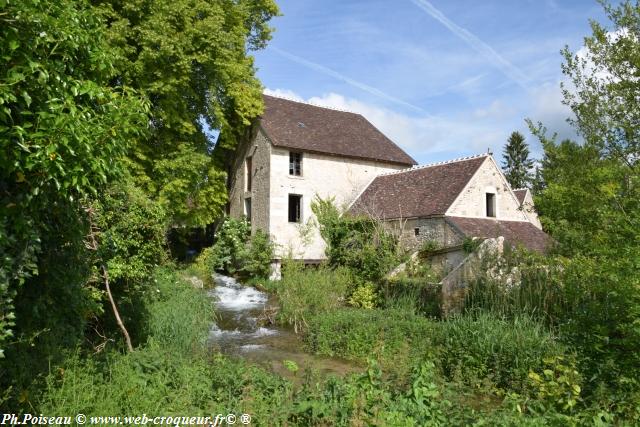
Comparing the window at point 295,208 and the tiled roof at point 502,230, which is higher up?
the window at point 295,208

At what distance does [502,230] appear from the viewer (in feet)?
53.8

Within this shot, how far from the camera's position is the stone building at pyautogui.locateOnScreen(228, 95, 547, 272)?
1675 centimetres

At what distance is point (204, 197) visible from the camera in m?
18.4

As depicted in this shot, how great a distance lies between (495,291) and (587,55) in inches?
184

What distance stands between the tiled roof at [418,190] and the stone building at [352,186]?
1.9 inches

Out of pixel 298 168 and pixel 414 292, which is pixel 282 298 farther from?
pixel 298 168

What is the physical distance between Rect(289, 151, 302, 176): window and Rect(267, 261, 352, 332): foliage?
716 cm

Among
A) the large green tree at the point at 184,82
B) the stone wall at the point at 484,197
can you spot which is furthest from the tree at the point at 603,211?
the large green tree at the point at 184,82

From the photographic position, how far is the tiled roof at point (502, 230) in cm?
1549

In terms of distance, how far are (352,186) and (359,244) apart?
5160mm

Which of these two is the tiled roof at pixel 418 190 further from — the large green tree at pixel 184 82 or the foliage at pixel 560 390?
the foliage at pixel 560 390

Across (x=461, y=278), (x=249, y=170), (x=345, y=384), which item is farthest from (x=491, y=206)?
(x=345, y=384)

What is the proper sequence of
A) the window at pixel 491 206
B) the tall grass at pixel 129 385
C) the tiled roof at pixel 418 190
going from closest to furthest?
the tall grass at pixel 129 385 < the tiled roof at pixel 418 190 < the window at pixel 491 206

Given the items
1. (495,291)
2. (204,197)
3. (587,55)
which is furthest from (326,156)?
(587,55)
